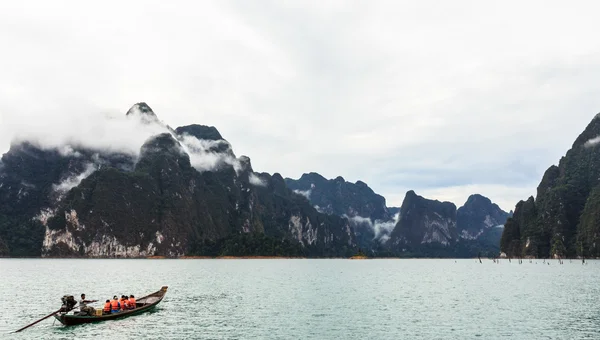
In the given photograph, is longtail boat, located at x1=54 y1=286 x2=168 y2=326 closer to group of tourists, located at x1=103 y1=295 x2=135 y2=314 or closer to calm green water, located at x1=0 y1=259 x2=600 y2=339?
group of tourists, located at x1=103 y1=295 x2=135 y2=314

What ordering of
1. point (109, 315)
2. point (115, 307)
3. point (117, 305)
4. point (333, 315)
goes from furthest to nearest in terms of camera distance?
point (333, 315) → point (117, 305) → point (115, 307) → point (109, 315)

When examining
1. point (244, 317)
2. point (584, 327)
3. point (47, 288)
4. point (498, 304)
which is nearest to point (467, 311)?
point (498, 304)

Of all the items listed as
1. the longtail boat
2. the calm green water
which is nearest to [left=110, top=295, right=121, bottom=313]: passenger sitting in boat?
the longtail boat

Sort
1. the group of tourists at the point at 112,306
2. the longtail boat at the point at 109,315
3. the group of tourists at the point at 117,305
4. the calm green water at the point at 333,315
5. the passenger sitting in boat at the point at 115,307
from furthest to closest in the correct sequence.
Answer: the passenger sitting in boat at the point at 115,307 < the group of tourists at the point at 117,305 < the group of tourists at the point at 112,306 < the longtail boat at the point at 109,315 < the calm green water at the point at 333,315

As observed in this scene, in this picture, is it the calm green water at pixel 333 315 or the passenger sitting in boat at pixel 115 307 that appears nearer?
the calm green water at pixel 333 315

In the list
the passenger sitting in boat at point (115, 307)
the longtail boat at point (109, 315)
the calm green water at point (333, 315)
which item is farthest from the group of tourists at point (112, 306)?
the calm green water at point (333, 315)

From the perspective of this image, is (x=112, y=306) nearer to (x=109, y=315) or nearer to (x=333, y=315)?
(x=109, y=315)

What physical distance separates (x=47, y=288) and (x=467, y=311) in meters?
78.8

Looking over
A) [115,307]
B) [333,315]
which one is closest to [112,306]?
[115,307]

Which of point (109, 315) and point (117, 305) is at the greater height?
point (117, 305)

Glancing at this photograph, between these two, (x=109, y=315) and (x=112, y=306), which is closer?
(x=109, y=315)

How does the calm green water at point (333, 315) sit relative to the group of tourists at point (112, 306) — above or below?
below

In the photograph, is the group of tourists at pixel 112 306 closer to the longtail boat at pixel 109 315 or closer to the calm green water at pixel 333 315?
the longtail boat at pixel 109 315

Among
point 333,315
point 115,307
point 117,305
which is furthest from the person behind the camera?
point 333,315
